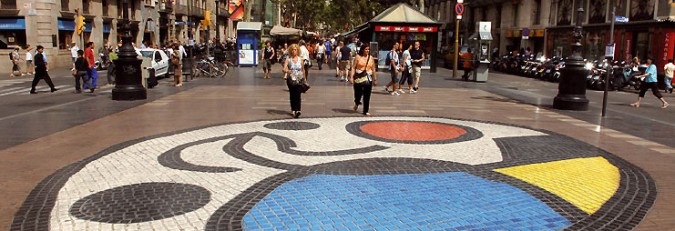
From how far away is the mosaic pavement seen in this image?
4.89 meters

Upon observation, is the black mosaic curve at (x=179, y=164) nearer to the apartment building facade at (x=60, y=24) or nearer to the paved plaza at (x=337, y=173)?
the paved plaza at (x=337, y=173)

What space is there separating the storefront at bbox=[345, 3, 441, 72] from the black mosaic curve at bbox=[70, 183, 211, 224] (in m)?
23.6

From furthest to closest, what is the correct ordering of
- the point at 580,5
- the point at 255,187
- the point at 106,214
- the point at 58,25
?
the point at 58,25, the point at 580,5, the point at 255,187, the point at 106,214

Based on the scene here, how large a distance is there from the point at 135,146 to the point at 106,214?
128 inches

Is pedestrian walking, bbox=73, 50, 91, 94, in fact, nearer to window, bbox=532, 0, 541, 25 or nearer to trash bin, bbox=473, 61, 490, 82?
trash bin, bbox=473, 61, 490, 82

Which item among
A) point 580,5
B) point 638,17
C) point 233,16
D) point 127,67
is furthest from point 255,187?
point 233,16

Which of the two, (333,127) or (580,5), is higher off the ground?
(580,5)

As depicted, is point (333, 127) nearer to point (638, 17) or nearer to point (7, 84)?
point (7, 84)

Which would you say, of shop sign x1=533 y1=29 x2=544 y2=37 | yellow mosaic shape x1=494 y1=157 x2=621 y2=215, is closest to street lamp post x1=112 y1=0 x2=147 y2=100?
yellow mosaic shape x1=494 y1=157 x2=621 y2=215

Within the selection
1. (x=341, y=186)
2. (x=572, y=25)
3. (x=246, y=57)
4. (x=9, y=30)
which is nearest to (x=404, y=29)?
(x=246, y=57)

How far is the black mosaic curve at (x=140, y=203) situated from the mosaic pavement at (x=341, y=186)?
0.01 meters

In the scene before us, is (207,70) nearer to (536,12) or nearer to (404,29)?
(404,29)

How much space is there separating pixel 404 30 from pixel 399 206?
79.6 feet

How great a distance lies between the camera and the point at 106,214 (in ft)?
16.2
